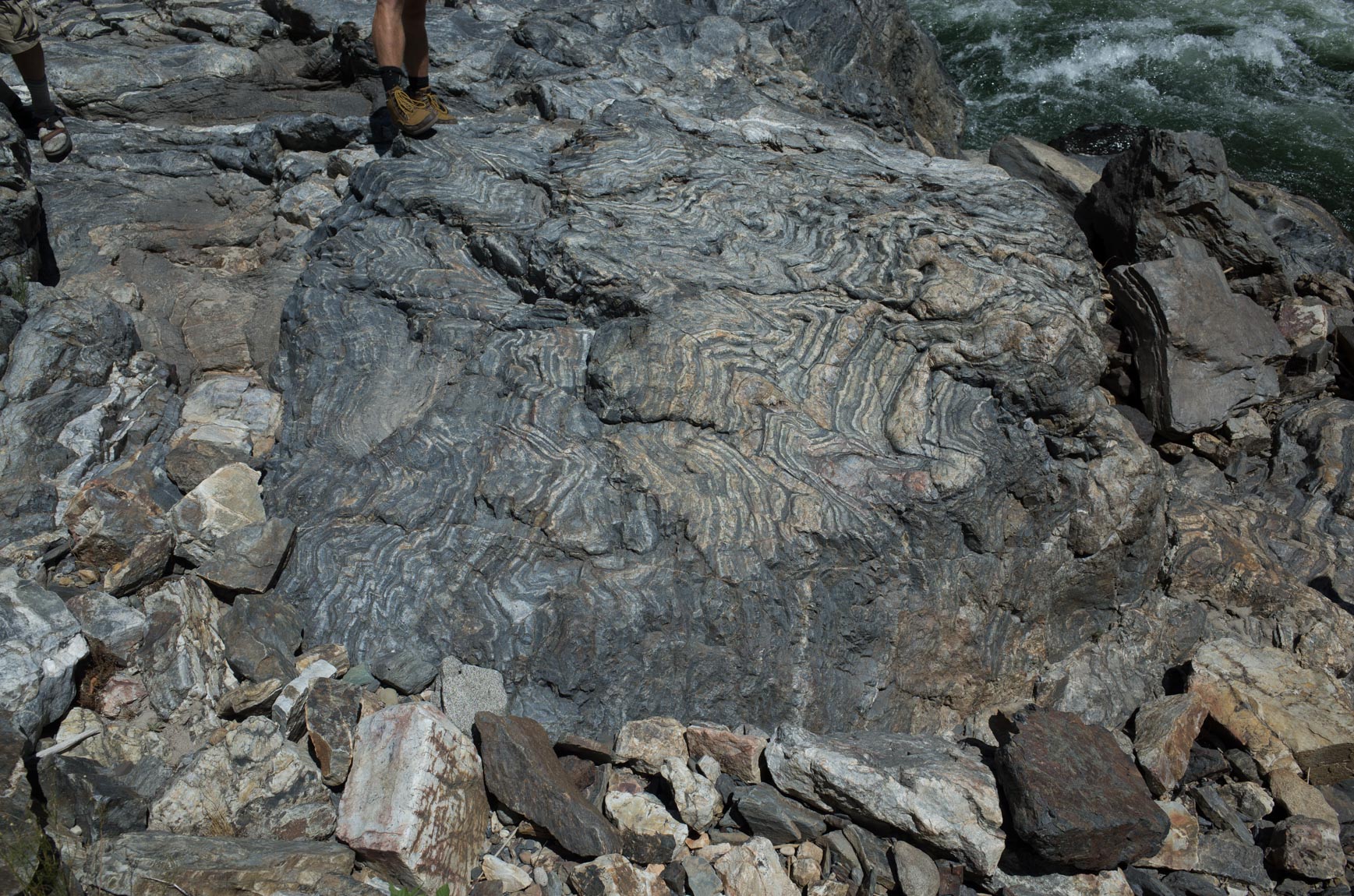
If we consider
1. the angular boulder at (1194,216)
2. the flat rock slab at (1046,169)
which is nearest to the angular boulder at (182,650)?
the angular boulder at (1194,216)

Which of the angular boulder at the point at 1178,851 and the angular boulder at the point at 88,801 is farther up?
the angular boulder at the point at 1178,851

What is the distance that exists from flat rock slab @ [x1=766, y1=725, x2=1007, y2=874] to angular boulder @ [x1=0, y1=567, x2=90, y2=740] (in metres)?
2.30

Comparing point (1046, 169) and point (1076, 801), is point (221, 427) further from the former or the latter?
point (1046, 169)

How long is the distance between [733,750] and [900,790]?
0.58 metres

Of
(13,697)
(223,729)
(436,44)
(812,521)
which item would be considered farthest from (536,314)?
(436,44)

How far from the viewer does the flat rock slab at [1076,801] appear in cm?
328

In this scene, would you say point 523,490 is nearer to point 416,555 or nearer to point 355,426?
point 416,555

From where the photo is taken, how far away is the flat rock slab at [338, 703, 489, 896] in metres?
3.03

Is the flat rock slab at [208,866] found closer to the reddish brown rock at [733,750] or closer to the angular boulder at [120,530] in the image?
the angular boulder at [120,530]

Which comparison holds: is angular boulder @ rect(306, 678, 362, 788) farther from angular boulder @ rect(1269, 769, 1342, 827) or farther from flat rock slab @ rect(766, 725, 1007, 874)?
angular boulder @ rect(1269, 769, 1342, 827)

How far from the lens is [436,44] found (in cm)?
640

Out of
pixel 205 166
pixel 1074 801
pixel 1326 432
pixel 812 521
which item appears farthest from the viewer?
pixel 205 166

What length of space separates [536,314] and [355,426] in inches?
36.3

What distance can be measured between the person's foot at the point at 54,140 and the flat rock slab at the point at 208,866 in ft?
A: 14.7
